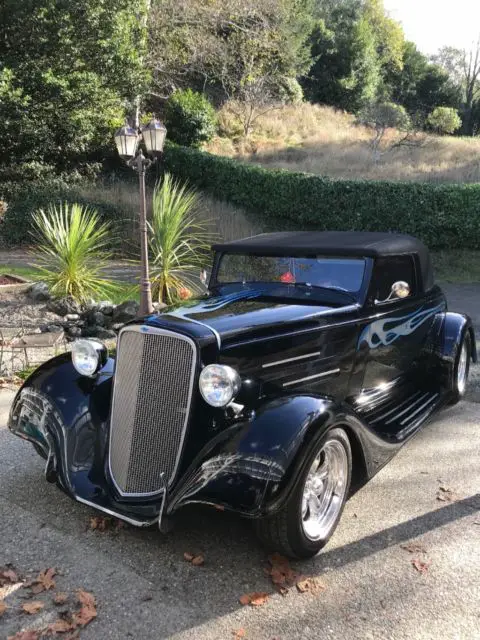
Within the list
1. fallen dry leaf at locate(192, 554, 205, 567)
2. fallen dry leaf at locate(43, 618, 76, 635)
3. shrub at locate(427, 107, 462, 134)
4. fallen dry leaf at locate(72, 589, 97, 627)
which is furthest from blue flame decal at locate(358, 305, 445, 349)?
shrub at locate(427, 107, 462, 134)

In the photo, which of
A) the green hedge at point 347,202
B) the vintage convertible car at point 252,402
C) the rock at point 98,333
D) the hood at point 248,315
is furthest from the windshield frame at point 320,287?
the green hedge at point 347,202

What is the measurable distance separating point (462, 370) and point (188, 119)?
18.7 meters

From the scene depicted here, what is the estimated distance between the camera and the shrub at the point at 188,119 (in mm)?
21375

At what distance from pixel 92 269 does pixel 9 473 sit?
19.2ft

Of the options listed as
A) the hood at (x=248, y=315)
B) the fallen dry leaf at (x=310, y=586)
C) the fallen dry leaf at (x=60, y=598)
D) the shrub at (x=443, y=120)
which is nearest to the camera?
the fallen dry leaf at (x=60, y=598)

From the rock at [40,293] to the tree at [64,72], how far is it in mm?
9587

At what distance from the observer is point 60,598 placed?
2486 mm

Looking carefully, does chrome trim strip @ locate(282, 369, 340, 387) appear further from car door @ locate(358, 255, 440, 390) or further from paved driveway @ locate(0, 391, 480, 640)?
paved driveway @ locate(0, 391, 480, 640)

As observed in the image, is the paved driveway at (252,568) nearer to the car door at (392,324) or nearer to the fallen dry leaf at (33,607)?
the fallen dry leaf at (33,607)

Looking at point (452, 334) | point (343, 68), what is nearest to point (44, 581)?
point (452, 334)

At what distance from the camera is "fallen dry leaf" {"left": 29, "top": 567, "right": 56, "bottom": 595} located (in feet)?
8.39

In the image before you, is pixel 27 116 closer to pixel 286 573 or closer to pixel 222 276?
pixel 222 276

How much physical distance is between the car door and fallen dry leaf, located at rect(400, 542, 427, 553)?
1.32 metres

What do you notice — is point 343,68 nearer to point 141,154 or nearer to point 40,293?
point 141,154
